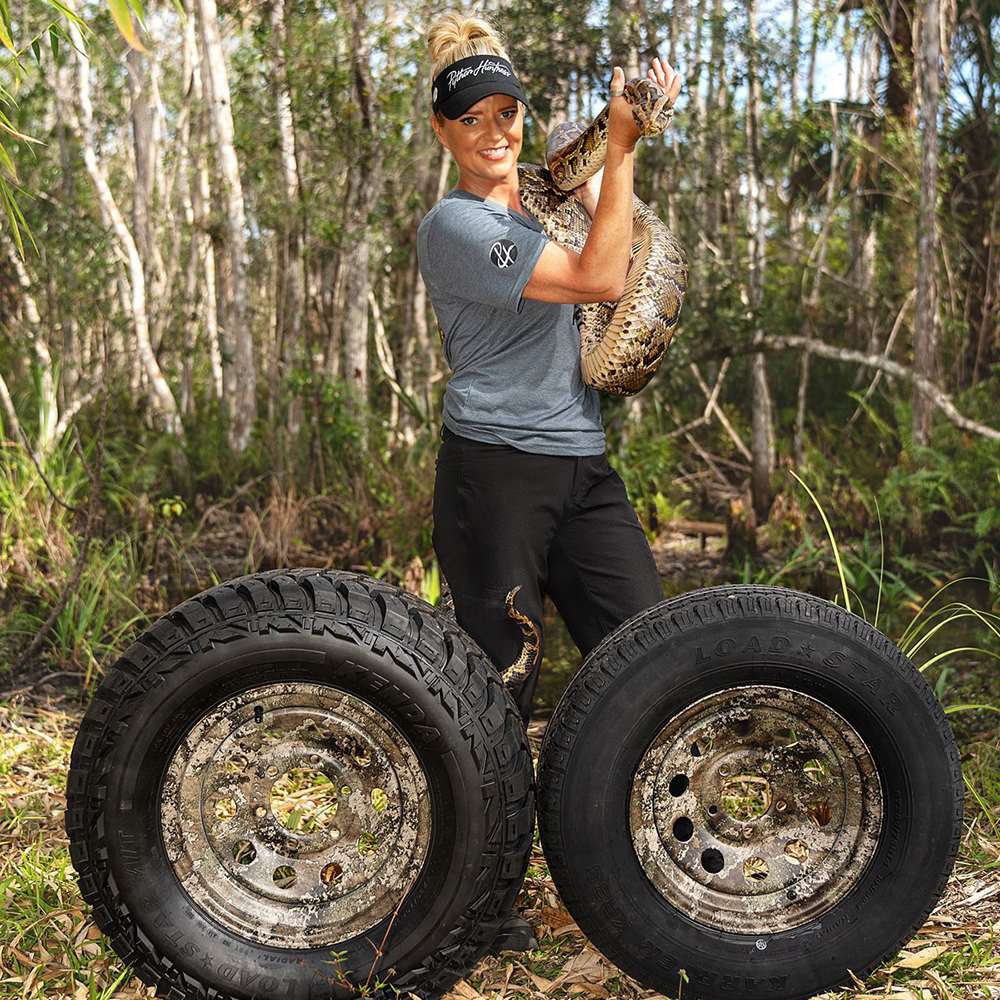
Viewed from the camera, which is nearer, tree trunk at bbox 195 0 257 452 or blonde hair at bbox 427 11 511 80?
blonde hair at bbox 427 11 511 80

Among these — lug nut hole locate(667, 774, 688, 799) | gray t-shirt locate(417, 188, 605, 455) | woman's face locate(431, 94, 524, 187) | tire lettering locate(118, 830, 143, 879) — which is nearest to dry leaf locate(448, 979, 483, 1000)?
lug nut hole locate(667, 774, 688, 799)

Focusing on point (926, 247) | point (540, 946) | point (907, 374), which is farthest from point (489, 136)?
point (926, 247)

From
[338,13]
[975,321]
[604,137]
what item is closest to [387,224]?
[338,13]

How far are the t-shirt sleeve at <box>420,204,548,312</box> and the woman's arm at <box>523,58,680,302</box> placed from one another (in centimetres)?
4

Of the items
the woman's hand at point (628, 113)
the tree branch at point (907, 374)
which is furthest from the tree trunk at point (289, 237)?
the woman's hand at point (628, 113)

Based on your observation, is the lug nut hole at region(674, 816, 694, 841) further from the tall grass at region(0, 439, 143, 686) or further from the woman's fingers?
the tall grass at region(0, 439, 143, 686)

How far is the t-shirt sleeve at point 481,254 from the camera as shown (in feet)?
8.15

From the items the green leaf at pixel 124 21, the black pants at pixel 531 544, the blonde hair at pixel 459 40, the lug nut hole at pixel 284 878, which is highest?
the blonde hair at pixel 459 40

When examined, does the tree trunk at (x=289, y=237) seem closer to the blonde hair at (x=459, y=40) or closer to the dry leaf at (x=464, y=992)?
the blonde hair at (x=459, y=40)

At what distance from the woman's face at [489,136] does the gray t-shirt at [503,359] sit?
8cm

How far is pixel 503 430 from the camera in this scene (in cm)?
274

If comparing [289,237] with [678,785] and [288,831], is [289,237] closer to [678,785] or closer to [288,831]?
[288,831]

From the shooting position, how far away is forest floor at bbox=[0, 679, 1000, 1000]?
2.63 metres

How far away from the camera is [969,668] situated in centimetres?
543
